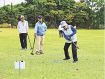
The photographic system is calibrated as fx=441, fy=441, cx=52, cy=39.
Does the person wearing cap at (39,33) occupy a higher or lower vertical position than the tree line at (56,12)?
higher

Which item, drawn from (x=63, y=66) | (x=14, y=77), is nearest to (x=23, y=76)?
(x=14, y=77)

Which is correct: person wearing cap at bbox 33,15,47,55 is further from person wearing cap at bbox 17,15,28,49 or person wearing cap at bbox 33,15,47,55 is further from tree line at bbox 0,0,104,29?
tree line at bbox 0,0,104,29

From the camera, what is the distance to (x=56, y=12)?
307 feet

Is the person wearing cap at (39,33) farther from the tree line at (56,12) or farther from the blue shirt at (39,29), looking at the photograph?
the tree line at (56,12)

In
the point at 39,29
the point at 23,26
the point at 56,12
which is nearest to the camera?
the point at 39,29

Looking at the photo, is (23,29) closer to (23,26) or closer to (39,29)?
(23,26)

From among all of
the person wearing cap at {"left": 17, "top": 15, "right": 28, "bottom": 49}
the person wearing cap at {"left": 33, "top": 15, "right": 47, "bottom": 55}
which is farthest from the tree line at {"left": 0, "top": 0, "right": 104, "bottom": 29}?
the person wearing cap at {"left": 33, "top": 15, "right": 47, "bottom": 55}

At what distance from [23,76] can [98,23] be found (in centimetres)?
8266

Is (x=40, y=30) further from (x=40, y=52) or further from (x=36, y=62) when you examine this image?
(x=36, y=62)

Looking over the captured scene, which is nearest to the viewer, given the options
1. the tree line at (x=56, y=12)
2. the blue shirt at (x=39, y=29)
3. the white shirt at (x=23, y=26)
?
the blue shirt at (x=39, y=29)

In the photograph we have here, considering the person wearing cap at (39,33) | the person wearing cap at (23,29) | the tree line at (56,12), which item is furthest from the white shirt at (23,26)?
the tree line at (56,12)

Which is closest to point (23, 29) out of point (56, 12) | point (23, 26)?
point (23, 26)

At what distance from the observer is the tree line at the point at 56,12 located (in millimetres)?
93000

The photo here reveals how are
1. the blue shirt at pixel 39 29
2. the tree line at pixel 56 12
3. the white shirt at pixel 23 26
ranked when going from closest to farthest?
the blue shirt at pixel 39 29 → the white shirt at pixel 23 26 → the tree line at pixel 56 12
